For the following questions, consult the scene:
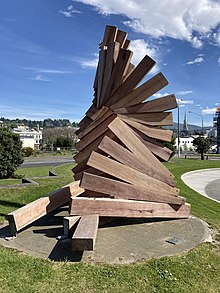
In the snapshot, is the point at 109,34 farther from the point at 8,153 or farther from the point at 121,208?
the point at 8,153

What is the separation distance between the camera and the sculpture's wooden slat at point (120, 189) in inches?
227

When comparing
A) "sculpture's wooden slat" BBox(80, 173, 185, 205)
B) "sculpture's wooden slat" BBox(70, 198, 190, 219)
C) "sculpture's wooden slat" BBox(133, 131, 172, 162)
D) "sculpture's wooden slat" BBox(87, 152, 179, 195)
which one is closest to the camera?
"sculpture's wooden slat" BBox(70, 198, 190, 219)

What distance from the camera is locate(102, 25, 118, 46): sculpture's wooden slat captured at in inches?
281

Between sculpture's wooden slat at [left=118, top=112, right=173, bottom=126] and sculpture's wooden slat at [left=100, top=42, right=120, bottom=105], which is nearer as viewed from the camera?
sculpture's wooden slat at [left=100, top=42, right=120, bottom=105]

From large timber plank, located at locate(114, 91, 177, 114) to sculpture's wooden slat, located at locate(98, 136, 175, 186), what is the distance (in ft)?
3.24

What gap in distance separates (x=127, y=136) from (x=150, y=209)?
5.67 feet

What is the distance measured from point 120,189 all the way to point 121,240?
1.13 m

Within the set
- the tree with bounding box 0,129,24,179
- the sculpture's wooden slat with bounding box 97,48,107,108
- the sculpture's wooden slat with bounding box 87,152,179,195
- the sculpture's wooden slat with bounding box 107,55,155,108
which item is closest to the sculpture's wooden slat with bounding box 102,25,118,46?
the sculpture's wooden slat with bounding box 97,48,107,108

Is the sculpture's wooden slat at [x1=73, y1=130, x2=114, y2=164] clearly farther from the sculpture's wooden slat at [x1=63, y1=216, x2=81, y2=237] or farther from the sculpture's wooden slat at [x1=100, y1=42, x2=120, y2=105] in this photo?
the sculpture's wooden slat at [x1=63, y1=216, x2=81, y2=237]

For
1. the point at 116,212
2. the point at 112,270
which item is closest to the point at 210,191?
the point at 116,212

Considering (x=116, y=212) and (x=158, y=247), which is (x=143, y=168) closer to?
(x=116, y=212)

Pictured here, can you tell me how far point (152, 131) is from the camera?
6.80 meters

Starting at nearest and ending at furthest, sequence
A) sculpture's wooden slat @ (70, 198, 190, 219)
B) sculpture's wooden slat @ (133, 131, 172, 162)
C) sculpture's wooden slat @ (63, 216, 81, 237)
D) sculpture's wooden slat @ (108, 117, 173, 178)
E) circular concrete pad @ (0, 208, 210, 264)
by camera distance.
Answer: circular concrete pad @ (0, 208, 210, 264) → sculpture's wooden slat @ (63, 216, 81, 237) → sculpture's wooden slat @ (70, 198, 190, 219) → sculpture's wooden slat @ (108, 117, 173, 178) → sculpture's wooden slat @ (133, 131, 172, 162)

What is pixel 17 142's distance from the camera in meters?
14.2
